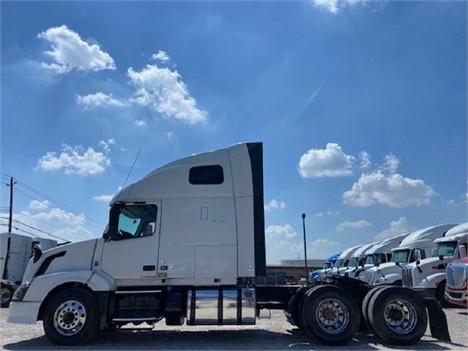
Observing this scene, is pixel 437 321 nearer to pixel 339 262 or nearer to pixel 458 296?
pixel 458 296

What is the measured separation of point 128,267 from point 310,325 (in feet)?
13.1

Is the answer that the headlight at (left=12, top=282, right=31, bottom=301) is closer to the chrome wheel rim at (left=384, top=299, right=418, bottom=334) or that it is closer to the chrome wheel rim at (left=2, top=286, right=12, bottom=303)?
the chrome wheel rim at (left=384, top=299, right=418, bottom=334)

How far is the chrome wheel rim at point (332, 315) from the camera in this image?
9.31m

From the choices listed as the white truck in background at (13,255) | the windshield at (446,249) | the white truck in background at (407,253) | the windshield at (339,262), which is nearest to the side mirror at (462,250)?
the windshield at (446,249)

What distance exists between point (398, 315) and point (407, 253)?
12146 millimetres

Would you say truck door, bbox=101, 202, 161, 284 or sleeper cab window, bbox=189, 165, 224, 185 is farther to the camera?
sleeper cab window, bbox=189, 165, 224, 185

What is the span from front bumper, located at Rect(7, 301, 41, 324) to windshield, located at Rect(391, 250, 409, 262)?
1634cm

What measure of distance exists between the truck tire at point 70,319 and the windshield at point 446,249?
13848mm

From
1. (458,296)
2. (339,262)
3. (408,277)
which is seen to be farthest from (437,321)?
(339,262)

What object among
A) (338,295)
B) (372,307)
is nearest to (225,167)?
(338,295)

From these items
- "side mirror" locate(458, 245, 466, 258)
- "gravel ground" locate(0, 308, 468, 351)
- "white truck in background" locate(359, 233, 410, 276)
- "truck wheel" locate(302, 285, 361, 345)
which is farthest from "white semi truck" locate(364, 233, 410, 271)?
"truck wheel" locate(302, 285, 361, 345)

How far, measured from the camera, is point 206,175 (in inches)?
400

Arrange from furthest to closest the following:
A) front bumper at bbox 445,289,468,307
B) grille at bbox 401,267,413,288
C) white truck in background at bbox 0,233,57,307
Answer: white truck in background at bbox 0,233,57,307 → grille at bbox 401,267,413,288 → front bumper at bbox 445,289,468,307

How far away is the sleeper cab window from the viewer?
10109 millimetres
